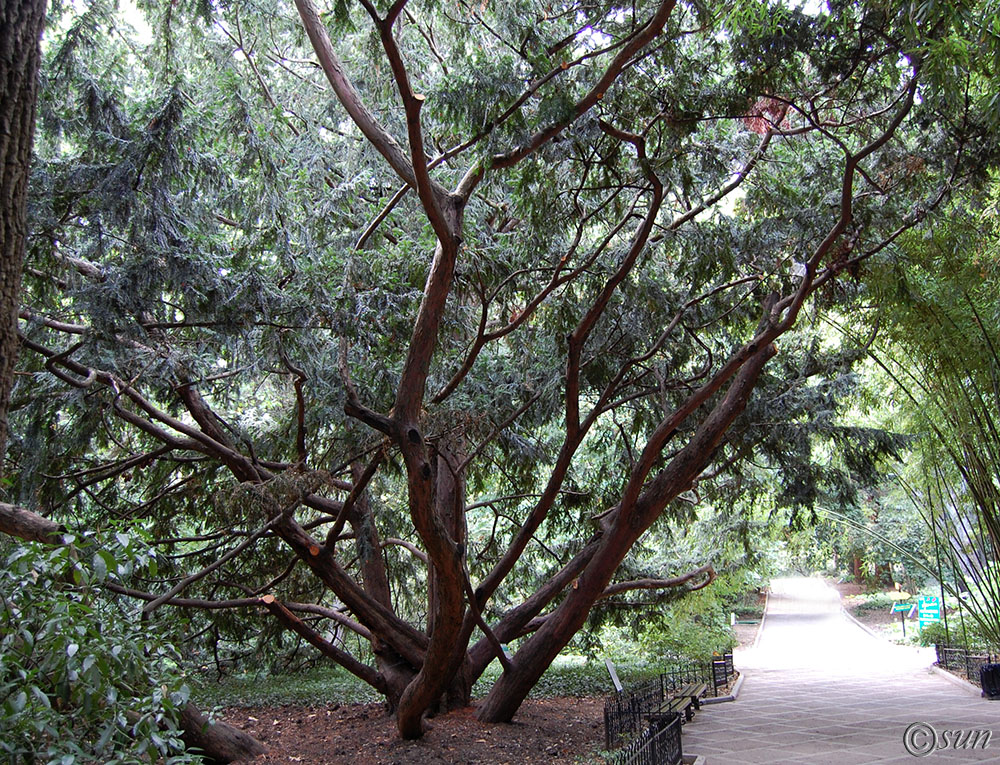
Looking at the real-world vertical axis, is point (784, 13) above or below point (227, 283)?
above

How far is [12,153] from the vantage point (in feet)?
8.94

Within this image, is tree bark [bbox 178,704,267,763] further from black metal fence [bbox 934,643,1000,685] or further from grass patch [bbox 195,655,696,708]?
black metal fence [bbox 934,643,1000,685]

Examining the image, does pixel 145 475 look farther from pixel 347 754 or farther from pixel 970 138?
pixel 970 138

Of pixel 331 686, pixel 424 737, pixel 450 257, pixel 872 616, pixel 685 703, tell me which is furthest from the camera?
pixel 872 616

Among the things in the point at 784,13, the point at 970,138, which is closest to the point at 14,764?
the point at 784,13

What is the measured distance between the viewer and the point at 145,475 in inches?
354

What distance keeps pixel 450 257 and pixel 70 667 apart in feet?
11.3

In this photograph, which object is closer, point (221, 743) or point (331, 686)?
point (221, 743)

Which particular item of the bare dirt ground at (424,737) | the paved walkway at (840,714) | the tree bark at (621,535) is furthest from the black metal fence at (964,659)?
the tree bark at (621,535)

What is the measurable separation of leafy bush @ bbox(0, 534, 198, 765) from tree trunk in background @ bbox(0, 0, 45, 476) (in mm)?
556

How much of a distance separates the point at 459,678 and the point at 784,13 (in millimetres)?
7283

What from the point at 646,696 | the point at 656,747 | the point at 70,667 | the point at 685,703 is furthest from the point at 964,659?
the point at 70,667

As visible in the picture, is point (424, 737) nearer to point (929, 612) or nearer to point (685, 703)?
point (685, 703)

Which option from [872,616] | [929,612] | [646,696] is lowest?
[872,616]
